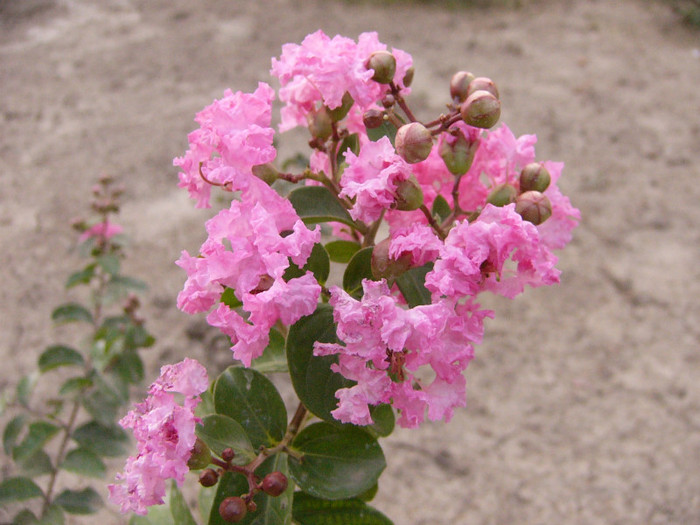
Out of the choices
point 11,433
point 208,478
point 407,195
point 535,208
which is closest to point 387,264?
point 407,195

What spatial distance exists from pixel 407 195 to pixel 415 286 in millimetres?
118

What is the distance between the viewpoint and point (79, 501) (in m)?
1.39

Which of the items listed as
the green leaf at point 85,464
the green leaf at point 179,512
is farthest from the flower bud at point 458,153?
the green leaf at point 85,464

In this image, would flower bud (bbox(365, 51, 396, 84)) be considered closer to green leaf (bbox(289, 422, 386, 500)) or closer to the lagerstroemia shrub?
the lagerstroemia shrub

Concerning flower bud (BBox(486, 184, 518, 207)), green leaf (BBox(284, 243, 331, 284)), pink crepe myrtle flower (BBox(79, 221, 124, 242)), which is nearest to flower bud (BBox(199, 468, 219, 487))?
green leaf (BBox(284, 243, 331, 284))

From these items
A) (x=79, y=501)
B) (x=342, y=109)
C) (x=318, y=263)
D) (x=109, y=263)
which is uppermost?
(x=342, y=109)

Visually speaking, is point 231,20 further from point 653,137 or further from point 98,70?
point 653,137

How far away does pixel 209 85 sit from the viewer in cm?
340

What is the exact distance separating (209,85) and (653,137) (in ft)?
7.18

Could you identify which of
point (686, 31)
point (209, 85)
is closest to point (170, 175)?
point (209, 85)

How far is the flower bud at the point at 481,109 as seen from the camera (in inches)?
27.5

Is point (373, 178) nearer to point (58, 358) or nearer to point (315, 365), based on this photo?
point (315, 365)

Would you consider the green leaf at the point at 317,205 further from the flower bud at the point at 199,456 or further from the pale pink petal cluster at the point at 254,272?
the flower bud at the point at 199,456

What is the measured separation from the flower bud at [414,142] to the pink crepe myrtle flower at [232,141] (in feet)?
0.44
